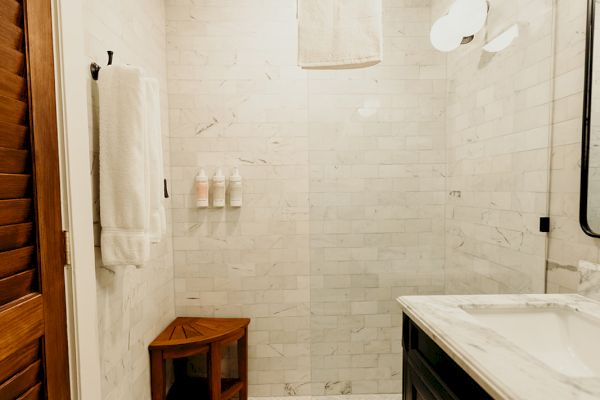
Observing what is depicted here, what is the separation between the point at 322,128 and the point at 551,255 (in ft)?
4.28

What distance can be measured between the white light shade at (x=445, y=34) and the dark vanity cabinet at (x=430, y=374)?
143 cm

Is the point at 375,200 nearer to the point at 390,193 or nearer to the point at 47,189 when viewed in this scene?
the point at 390,193

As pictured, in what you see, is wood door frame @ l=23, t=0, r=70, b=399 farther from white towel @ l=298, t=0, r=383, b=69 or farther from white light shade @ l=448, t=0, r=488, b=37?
white light shade @ l=448, t=0, r=488, b=37

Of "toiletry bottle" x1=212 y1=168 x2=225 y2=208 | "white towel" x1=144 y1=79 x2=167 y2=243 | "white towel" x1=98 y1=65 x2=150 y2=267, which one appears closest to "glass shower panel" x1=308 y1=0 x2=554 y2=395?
"toiletry bottle" x1=212 y1=168 x2=225 y2=208

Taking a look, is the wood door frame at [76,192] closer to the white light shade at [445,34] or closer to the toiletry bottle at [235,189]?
the toiletry bottle at [235,189]

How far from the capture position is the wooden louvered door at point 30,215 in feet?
2.54

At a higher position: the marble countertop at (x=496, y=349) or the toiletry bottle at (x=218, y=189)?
the toiletry bottle at (x=218, y=189)

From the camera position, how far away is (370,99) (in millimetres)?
1969

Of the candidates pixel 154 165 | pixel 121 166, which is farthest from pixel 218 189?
pixel 121 166

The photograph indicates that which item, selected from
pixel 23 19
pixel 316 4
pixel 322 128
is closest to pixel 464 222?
pixel 322 128

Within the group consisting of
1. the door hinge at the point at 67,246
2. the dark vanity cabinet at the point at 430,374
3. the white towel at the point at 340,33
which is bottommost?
the dark vanity cabinet at the point at 430,374

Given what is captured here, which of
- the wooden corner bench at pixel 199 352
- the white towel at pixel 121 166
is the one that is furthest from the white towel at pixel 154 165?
the wooden corner bench at pixel 199 352

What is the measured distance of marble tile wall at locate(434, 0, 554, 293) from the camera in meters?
1.39

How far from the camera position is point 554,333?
1.03 meters
